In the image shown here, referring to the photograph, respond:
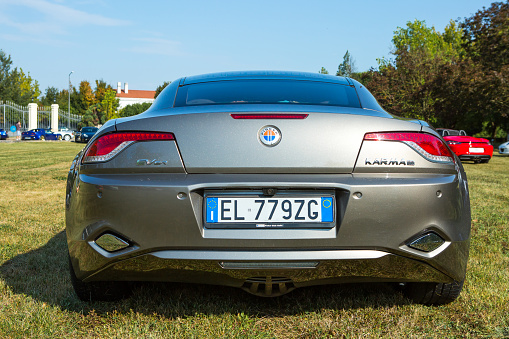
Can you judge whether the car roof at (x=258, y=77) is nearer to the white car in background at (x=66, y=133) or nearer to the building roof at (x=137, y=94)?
the white car in background at (x=66, y=133)

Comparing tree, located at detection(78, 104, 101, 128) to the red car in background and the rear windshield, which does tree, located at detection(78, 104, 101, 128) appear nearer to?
the red car in background

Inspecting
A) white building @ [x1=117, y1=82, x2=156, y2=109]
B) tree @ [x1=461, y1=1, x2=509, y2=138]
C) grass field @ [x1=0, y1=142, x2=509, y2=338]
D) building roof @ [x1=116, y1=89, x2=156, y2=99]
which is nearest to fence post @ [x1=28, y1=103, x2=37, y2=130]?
tree @ [x1=461, y1=1, x2=509, y2=138]

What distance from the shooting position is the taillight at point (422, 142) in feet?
7.77

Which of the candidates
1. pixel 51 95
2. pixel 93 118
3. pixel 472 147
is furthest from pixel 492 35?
pixel 51 95

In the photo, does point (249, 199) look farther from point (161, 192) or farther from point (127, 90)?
point (127, 90)

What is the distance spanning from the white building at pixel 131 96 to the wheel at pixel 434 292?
401 feet

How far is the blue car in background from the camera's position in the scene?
47.5 m

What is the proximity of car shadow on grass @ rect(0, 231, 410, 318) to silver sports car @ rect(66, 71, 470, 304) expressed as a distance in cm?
44

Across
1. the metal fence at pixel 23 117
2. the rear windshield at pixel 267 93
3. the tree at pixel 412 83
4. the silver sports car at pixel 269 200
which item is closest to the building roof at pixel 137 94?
the metal fence at pixel 23 117

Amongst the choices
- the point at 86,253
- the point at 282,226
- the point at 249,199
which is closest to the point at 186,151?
the point at 249,199

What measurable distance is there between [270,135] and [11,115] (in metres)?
52.6

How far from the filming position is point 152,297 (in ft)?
9.77

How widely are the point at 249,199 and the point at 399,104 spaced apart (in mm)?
40724

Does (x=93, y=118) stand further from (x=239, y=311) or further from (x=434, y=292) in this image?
(x=434, y=292)
